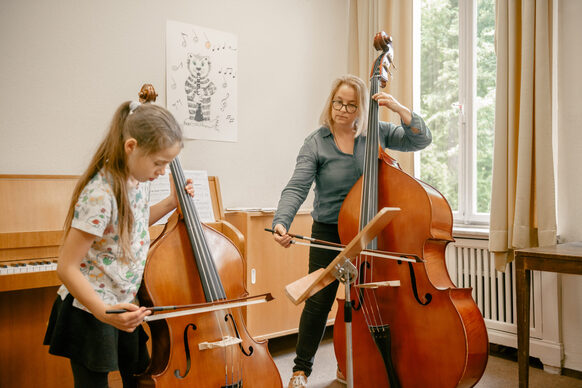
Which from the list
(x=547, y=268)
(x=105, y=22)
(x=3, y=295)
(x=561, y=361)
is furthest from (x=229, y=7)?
(x=561, y=361)

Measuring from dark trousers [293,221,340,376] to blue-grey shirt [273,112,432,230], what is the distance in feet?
0.19

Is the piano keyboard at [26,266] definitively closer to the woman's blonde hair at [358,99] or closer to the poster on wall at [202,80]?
the poster on wall at [202,80]

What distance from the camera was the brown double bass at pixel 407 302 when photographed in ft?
4.74

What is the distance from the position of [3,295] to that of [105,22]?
1.53 meters

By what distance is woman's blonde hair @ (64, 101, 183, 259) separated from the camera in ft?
3.77

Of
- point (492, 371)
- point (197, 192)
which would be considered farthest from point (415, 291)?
point (197, 192)

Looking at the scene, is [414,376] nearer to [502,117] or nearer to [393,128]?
[393,128]

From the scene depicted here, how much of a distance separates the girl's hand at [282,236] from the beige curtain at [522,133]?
1.45m

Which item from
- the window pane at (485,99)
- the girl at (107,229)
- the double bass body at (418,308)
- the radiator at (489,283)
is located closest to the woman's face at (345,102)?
the double bass body at (418,308)

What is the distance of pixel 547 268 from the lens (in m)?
1.90

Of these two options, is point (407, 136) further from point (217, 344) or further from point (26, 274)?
point (26, 274)

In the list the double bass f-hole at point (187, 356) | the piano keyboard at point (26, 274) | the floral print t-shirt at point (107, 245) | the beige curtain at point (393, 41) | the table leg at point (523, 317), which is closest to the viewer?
the floral print t-shirt at point (107, 245)

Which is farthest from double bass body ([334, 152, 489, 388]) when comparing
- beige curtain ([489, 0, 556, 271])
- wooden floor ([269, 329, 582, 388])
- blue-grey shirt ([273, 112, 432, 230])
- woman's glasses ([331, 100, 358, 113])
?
beige curtain ([489, 0, 556, 271])

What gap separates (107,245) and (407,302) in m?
0.98
